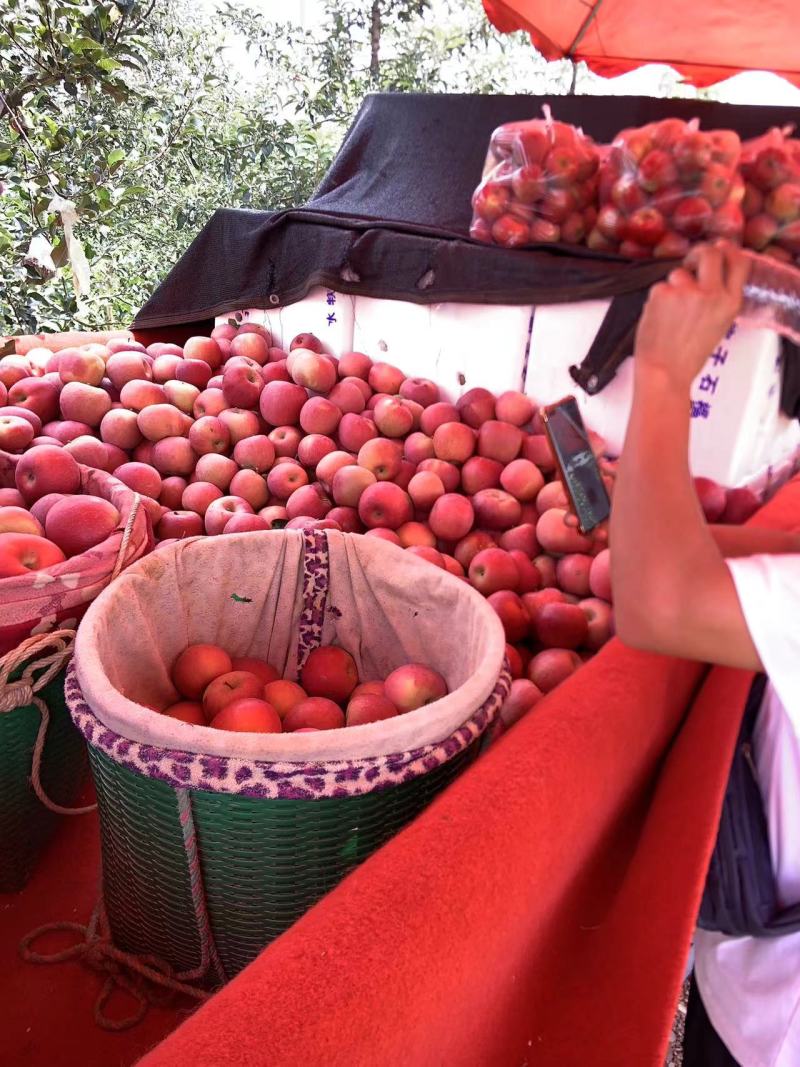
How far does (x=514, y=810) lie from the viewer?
32.9 inches

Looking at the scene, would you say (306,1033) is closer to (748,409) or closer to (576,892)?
(576,892)

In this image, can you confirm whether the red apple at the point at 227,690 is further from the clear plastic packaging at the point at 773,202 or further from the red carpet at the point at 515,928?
the clear plastic packaging at the point at 773,202

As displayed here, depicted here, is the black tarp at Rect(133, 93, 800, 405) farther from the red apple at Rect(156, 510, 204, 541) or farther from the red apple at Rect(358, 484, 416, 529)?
the red apple at Rect(156, 510, 204, 541)

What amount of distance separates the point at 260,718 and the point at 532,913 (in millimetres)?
560

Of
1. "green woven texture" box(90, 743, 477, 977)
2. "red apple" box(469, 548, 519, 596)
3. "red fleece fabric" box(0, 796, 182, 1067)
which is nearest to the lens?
"green woven texture" box(90, 743, 477, 977)

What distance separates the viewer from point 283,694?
55.2 inches

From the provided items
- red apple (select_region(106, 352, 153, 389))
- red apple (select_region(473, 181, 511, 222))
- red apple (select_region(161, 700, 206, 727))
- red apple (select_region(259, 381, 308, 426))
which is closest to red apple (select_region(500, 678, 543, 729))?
red apple (select_region(161, 700, 206, 727))

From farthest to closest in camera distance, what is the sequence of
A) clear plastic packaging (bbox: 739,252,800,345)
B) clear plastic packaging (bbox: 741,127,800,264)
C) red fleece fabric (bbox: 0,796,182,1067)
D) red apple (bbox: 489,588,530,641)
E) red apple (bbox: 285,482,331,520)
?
red apple (bbox: 285,482,331,520) → red apple (bbox: 489,588,530,641) → clear plastic packaging (bbox: 741,127,800,264) → red fleece fabric (bbox: 0,796,182,1067) → clear plastic packaging (bbox: 739,252,800,345)

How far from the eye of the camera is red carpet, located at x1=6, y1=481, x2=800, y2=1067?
2.08 ft

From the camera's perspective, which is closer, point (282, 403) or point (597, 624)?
point (597, 624)

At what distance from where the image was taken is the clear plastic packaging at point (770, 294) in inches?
29.9

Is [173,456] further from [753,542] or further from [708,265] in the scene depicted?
[708,265]

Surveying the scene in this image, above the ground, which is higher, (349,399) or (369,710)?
(349,399)

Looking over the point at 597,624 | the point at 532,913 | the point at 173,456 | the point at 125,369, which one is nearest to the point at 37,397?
the point at 125,369
